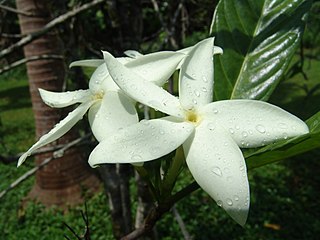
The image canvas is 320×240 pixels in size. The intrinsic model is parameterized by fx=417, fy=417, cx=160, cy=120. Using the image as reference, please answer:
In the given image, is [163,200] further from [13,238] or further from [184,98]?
[13,238]

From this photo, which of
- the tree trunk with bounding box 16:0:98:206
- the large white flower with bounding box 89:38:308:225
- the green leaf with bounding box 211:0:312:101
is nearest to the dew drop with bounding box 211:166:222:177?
the large white flower with bounding box 89:38:308:225

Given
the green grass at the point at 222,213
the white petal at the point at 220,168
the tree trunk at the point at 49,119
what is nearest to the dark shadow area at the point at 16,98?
the green grass at the point at 222,213

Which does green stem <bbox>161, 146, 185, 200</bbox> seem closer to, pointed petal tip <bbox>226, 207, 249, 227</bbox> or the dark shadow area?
pointed petal tip <bbox>226, 207, 249, 227</bbox>

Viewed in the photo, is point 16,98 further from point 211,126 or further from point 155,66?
point 211,126

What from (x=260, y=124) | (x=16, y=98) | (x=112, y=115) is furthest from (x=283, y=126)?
(x=16, y=98)

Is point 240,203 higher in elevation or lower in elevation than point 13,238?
higher

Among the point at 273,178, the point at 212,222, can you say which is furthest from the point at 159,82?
the point at 273,178
